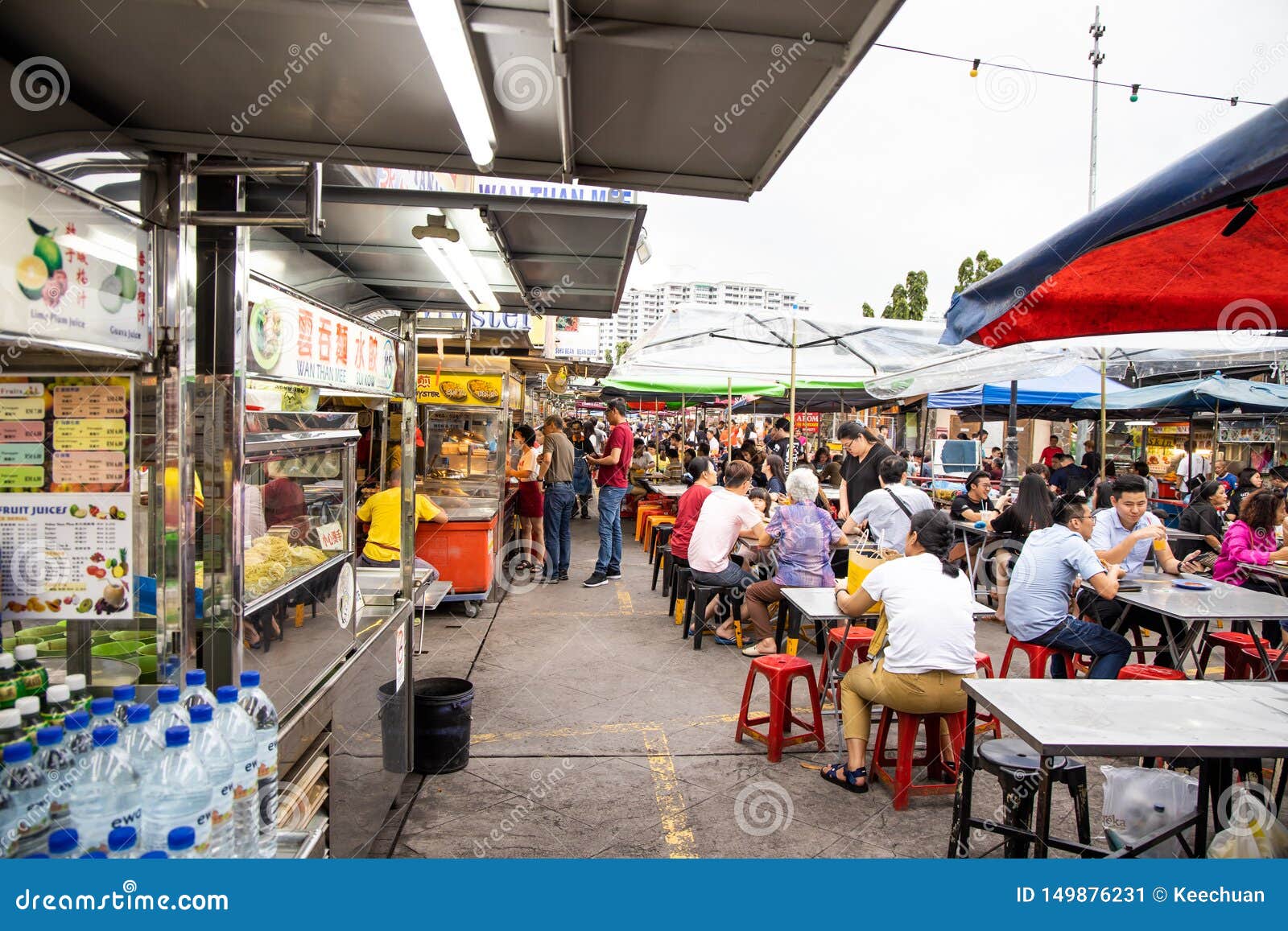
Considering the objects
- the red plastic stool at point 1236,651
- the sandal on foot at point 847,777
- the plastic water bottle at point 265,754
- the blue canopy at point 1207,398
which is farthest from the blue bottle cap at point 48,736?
the blue canopy at point 1207,398

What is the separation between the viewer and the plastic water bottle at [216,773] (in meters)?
1.78

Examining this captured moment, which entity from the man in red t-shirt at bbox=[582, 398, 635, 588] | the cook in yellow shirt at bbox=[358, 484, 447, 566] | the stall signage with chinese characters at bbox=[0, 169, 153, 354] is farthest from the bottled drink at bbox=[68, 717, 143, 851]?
the man in red t-shirt at bbox=[582, 398, 635, 588]

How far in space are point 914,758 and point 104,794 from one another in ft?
13.8

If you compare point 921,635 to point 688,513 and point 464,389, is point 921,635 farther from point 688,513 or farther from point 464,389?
point 464,389

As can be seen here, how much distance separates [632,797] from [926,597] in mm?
1901

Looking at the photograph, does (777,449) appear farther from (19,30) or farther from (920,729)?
(19,30)

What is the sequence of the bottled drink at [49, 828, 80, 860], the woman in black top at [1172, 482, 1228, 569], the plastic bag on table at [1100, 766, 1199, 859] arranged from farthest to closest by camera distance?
the woman in black top at [1172, 482, 1228, 569]
the plastic bag on table at [1100, 766, 1199, 859]
the bottled drink at [49, 828, 80, 860]

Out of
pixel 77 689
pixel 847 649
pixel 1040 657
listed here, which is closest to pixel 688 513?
pixel 847 649

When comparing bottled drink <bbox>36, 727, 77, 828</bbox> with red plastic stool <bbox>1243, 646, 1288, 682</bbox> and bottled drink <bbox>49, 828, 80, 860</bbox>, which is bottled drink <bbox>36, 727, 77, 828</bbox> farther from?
red plastic stool <bbox>1243, 646, 1288, 682</bbox>

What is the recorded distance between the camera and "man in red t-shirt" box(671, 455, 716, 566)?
7.69 m

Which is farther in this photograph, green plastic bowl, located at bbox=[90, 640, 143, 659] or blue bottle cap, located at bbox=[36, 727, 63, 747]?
green plastic bowl, located at bbox=[90, 640, 143, 659]

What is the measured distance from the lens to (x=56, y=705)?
1.91 meters

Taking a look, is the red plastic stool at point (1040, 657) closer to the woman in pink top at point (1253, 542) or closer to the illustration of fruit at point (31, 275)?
the woman in pink top at point (1253, 542)

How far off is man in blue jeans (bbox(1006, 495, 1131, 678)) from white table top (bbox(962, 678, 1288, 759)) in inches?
58.0
